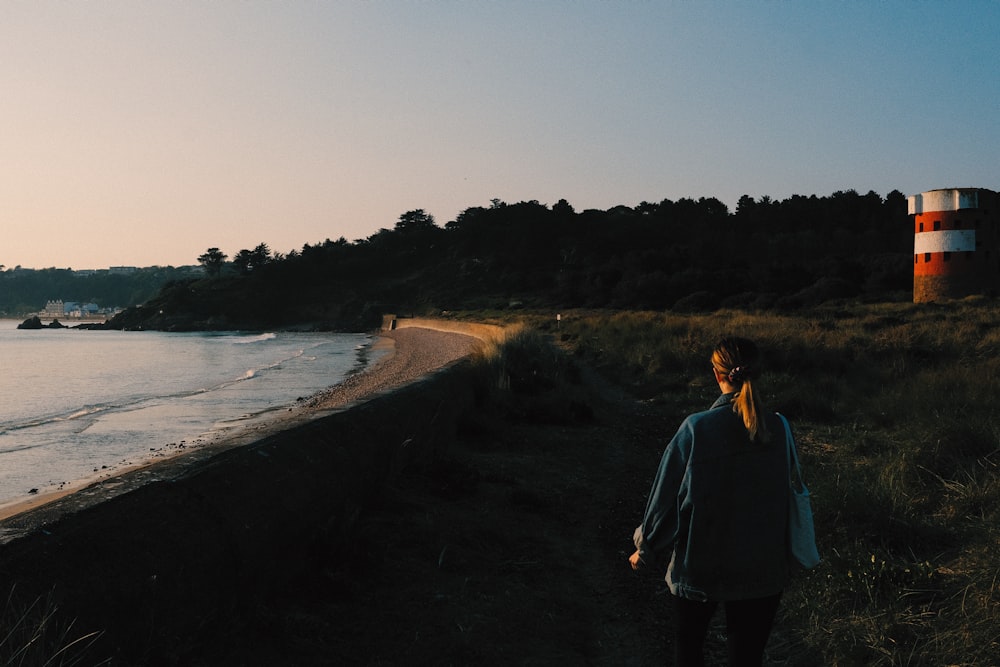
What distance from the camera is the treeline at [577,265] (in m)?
49.8

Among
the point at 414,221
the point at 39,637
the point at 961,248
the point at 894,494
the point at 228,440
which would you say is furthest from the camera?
the point at 414,221

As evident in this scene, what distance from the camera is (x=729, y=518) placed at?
2680 mm

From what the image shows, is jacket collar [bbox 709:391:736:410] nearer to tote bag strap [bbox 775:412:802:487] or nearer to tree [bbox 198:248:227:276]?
tote bag strap [bbox 775:412:802:487]

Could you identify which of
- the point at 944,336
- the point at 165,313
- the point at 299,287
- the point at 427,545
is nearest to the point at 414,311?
the point at 299,287

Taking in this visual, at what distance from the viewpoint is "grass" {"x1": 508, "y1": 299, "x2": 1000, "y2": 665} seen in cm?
369

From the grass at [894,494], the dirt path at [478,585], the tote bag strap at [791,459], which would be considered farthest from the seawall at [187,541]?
the grass at [894,494]

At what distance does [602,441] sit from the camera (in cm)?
978

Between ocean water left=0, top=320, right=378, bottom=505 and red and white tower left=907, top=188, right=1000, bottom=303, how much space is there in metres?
28.9

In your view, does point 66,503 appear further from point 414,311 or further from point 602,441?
point 414,311

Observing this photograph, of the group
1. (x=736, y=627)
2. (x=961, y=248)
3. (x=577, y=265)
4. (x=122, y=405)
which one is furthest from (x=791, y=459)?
(x=577, y=265)

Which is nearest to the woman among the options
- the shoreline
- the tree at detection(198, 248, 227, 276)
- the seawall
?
the seawall

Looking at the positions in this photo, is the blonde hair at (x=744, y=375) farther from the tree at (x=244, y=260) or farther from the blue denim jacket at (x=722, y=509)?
the tree at (x=244, y=260)

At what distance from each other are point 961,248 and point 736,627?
41.1m

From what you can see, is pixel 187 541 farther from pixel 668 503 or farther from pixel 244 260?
pixel 244 260
